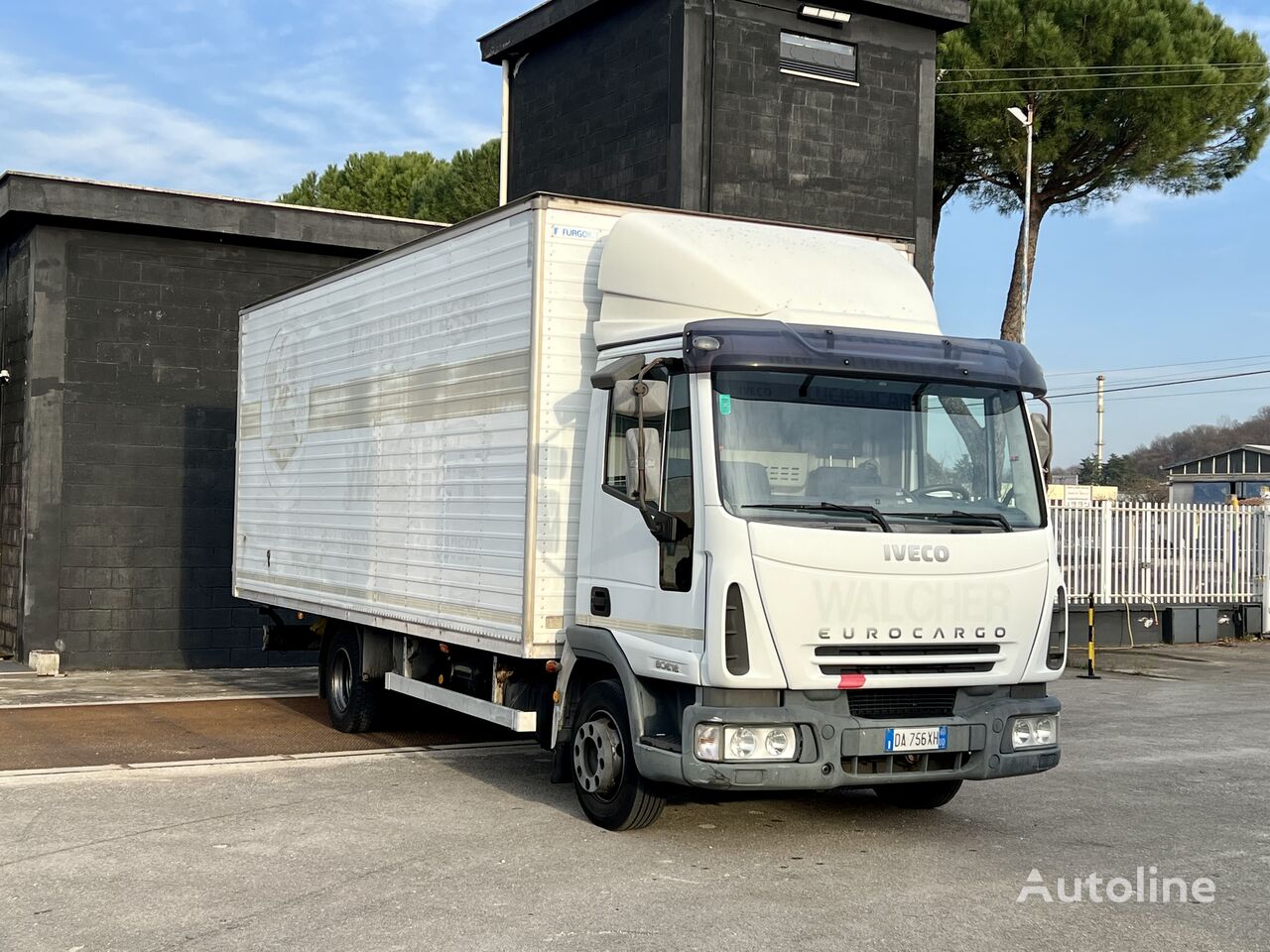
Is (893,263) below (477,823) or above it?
above

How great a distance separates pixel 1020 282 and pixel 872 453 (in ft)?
99.2

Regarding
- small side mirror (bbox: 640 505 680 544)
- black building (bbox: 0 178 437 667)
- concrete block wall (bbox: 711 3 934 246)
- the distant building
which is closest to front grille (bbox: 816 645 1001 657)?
small side mirror (bbox: 640 505 680 544)

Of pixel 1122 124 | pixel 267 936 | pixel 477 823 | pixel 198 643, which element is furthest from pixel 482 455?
pixel 1122 124

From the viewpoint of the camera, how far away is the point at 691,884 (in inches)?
278

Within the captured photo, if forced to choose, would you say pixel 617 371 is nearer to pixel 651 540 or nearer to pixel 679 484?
pixel 679 484

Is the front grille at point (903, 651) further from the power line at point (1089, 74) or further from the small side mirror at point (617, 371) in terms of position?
the power line at point (1089, 74)

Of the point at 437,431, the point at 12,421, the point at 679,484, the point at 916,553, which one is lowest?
the point at 916,553

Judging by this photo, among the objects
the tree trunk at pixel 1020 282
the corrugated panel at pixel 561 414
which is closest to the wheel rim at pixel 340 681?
the corrugated panel at pixel 561 414

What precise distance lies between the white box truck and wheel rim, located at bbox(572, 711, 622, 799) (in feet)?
0.06

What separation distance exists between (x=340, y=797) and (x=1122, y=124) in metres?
28.4

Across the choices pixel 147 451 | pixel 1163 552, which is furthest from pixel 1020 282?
pixel 147 451

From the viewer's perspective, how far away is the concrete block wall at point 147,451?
1656cm

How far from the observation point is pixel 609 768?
812 cm

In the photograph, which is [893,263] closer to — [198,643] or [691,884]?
[691,884]
